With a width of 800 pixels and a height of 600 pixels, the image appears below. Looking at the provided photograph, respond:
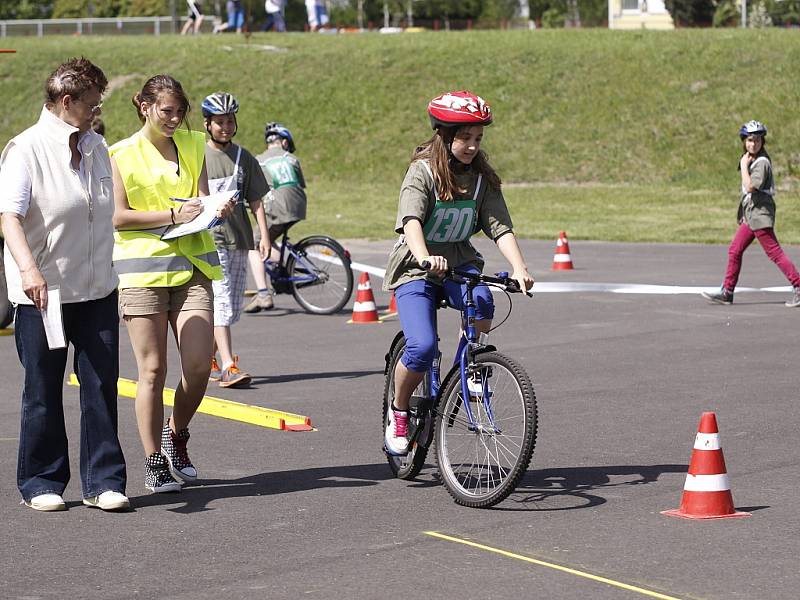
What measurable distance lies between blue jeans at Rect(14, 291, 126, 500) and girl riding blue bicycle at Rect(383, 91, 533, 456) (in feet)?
4.45

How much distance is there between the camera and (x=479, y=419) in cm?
662

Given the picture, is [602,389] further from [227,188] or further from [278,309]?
[278,309]

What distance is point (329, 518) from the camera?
6367mm

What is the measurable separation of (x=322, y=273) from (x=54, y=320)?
858 cm

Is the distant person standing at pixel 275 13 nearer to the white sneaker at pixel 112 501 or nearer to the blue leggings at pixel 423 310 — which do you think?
the blue leggings at pixel 423 310

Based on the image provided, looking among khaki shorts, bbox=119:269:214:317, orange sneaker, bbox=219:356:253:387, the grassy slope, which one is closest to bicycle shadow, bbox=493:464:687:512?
khaki shorts, bbox=119:269:214:317

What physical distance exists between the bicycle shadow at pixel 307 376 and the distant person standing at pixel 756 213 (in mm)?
5018

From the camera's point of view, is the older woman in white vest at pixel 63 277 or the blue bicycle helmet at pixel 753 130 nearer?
the older woman in white vest at pixel 63 277

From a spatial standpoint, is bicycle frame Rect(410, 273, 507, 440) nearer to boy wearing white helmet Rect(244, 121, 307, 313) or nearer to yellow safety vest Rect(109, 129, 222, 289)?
yellow safety vest Rect(109, 129, 222, 289)

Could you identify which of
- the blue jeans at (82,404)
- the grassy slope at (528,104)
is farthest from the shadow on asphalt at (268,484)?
the grassy slope at (528,104)

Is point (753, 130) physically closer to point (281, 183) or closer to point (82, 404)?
point (281, 183)

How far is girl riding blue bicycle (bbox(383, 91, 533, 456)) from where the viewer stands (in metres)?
6.68

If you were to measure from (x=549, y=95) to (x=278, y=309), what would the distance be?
28.7 m

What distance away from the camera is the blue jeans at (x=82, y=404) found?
21.2 feet
